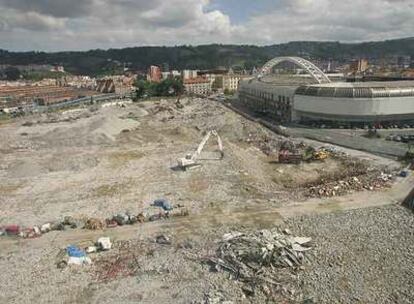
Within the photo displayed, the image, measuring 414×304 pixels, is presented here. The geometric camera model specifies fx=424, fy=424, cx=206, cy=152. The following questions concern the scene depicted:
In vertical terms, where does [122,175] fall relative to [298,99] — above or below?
below

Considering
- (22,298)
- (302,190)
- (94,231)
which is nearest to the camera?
(22,298)

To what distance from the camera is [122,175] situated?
149 feet

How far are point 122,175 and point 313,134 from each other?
31.3 meters

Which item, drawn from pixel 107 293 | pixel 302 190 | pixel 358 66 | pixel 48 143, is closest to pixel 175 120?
pixel 48 143

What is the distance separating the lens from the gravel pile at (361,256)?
2219 centimetres

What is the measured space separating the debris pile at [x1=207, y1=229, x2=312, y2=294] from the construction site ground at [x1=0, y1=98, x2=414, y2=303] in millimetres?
689

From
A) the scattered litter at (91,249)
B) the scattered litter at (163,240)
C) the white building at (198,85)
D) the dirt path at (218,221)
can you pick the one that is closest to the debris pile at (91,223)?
the dirt path at (218,221)

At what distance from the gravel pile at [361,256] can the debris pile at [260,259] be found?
1102mm

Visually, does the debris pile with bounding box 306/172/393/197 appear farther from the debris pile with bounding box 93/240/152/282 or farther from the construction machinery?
the debris pile with bounding box 93/240/152/282

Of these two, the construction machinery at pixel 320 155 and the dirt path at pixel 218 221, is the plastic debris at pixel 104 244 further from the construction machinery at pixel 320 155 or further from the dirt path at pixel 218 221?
the construction machinery at pixel 320 155

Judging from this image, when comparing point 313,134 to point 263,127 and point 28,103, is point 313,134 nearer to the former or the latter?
point 263,127

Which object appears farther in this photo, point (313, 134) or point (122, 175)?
point (313, 134)

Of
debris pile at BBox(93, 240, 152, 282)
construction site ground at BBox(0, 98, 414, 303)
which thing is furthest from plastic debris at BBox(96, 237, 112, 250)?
construction site ground at BBox(0, 98, 414, 303)

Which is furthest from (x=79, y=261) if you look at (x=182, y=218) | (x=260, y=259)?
(x=260, y=259)
